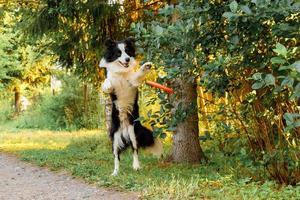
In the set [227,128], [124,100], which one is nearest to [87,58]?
[124,100]

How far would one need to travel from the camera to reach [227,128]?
256 inches

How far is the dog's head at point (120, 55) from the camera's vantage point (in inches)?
309

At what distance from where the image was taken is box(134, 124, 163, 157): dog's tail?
8.51 metres

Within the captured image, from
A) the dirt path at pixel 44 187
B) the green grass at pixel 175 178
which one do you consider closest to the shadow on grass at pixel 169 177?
the green grass at pixel 175 178

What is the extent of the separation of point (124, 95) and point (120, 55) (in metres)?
0.76

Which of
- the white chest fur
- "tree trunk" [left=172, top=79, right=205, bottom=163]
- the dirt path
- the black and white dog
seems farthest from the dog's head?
the dirt path

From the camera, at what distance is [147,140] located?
8578mm

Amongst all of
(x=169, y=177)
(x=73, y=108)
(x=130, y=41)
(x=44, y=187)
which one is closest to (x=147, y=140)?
(x=169, y=177)

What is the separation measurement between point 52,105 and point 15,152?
1090 cm

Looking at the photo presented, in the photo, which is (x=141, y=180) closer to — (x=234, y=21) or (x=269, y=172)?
(x=269, y=172)

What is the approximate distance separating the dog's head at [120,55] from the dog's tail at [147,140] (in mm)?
1182

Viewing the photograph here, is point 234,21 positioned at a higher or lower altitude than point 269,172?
higher

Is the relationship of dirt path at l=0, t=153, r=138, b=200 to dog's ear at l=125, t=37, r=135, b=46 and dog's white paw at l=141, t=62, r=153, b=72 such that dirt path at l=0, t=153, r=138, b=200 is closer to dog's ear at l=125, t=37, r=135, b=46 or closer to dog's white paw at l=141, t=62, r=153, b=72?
dog's white paw at l=141, t=62, r=153, b=72

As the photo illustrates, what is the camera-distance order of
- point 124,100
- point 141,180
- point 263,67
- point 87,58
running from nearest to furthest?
point 263,67
point 141,180
point 124,100
point 87,58
